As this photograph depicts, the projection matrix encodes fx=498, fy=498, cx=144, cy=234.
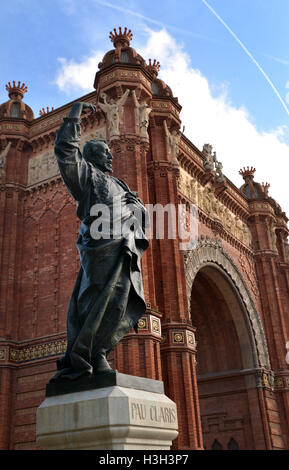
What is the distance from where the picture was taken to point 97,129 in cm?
1767

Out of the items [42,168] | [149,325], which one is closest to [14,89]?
[42,168]

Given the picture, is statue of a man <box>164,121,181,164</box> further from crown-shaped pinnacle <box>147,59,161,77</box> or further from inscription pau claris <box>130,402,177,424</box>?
inscription pau claris <box>130,402,177,424</box>

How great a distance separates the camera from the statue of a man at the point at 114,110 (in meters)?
16.2

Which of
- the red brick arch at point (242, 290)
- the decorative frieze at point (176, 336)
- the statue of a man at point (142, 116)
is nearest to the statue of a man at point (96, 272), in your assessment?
the decorative frieze at point (176, 336)

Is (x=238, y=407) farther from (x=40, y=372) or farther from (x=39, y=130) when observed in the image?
(x=39, y=130)

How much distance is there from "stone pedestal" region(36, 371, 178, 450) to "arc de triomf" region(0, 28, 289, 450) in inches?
369

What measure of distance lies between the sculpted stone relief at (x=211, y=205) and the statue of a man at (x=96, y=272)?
15328 millimetres

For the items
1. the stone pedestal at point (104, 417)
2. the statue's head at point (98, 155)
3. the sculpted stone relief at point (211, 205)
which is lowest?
the stone pedestal at point (104, 417)

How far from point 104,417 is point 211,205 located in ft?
65.2

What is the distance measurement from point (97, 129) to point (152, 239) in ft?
15.0

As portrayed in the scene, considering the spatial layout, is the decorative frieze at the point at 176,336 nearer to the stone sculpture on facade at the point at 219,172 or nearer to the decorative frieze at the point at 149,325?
the decorative frieze at the point at 149,325

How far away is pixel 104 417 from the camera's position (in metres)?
3.49

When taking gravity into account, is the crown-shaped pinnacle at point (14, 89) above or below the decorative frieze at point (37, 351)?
above

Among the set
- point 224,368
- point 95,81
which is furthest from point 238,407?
point 95,81
